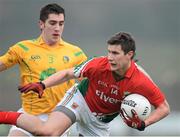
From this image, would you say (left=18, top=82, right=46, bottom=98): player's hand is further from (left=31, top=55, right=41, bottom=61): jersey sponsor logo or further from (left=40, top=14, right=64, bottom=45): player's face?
(left=40, top=14, right=64, bottom=45): player's face

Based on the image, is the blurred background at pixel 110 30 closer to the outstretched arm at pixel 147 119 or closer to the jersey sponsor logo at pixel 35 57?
the jersey sponsor logo at pixel 35 57

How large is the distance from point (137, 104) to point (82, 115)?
2.34ft

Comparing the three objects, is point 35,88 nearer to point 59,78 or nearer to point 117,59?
point 59,78

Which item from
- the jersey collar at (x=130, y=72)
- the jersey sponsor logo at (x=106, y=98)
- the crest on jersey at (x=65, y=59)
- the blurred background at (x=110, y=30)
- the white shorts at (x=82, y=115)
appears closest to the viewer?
the jersey collar at (x=130, y=72)

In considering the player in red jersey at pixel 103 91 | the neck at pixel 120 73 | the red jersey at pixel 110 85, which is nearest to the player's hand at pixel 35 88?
the player in red jersey at pixel 103 91

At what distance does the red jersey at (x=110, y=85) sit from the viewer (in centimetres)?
791

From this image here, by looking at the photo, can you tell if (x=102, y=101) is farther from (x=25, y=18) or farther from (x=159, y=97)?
(x=25, y=18)

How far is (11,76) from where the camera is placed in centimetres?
1405

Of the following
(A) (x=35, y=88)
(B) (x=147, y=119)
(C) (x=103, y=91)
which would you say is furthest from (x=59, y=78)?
(B) (x=147, y=119)

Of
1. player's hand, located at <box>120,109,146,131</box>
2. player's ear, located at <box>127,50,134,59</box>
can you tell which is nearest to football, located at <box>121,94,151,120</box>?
Answer: player's hand, located at <box>120,109,146,131</box>

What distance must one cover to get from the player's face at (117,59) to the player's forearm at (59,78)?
0.50m

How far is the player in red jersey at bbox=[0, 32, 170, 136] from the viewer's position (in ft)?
25.9

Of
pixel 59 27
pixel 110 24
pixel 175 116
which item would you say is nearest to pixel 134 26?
pixel 110 24

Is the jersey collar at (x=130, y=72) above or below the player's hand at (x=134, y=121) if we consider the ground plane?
above
